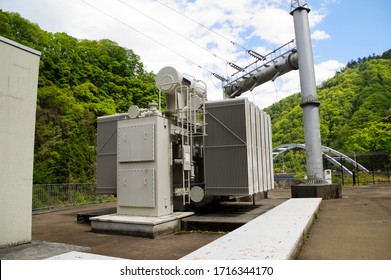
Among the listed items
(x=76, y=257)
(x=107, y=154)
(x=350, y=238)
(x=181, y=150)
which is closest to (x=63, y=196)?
(x=107, y=154)

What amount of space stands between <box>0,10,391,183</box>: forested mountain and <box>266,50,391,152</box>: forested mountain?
204 mm

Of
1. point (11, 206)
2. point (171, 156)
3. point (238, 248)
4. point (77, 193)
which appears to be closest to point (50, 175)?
point (77, 193)

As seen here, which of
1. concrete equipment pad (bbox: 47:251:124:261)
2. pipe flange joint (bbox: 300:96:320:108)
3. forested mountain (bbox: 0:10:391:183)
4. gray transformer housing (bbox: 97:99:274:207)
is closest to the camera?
concrete equipment pad (bbox: 47:251:124:261)

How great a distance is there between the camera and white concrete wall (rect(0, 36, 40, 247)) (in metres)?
6.22

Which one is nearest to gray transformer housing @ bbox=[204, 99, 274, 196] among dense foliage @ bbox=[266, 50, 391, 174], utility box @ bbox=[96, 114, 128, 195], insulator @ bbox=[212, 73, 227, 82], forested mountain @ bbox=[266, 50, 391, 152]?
utility box @ bbox=[96, 114, 128, 195]

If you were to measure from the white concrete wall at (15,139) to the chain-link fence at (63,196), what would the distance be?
12466 millimetres

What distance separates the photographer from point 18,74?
6684 millimetres

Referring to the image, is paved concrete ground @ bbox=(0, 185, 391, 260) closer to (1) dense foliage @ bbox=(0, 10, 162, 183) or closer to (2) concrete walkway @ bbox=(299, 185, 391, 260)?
(2) concrete walkway @ bbox=(299, 185, 391, 260)

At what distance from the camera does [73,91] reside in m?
33.3

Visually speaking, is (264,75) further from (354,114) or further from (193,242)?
(354,114)

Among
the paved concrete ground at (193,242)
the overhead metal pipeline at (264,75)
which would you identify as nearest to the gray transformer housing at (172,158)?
the paved concrete ground at (193,242)

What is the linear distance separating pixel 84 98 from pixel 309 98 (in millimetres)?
25125

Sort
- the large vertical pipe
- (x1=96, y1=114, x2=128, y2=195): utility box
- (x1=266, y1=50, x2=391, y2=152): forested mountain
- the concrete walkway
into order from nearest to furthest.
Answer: the concrete walkway
(x1=96, y1=114, x2=128, y2=195): utility box
the large vertical pipe
(x1=266, y1=50, x2=391, y2=152): forested mountain

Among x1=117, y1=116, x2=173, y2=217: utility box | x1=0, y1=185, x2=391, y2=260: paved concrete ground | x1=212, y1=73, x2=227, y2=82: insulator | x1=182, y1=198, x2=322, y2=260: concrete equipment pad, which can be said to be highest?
x1=212, y1=73, x2=227, y2=82: insulator
